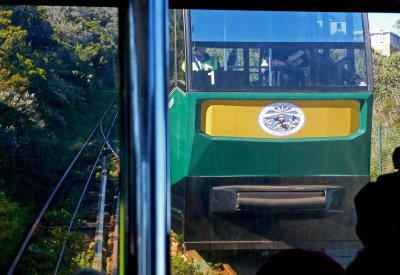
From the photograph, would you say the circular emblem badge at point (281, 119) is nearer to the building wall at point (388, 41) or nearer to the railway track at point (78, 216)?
the building wall at point (388, 41)

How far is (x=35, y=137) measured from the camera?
2.00m

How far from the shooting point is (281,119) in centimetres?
425

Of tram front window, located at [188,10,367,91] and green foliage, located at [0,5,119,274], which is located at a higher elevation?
tram front window, located at [188,10,367,91]

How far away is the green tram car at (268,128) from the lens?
11.4ft

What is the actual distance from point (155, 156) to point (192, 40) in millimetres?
3085

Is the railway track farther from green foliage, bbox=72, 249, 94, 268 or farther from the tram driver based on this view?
the tram driver

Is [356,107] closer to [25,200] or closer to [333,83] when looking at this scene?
[333,83]

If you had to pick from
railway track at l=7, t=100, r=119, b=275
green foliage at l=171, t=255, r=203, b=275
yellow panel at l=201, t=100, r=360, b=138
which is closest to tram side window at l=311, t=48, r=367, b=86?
yellow panel at l=201, t=100, r=360, b=138

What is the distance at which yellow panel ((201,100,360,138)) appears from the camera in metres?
4.29

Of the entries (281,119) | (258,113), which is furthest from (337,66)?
(258,113)

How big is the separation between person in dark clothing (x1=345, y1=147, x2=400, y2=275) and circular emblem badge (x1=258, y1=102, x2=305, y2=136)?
8.80ft

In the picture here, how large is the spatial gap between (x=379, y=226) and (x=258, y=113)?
11.4 feet

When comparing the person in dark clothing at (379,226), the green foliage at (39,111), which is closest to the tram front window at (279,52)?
the green foliage at (39,111)

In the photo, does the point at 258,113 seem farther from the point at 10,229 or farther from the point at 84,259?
the point at 10,229
